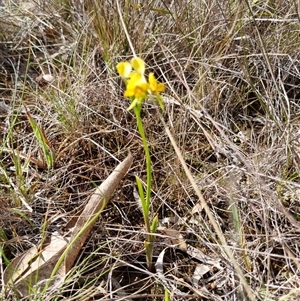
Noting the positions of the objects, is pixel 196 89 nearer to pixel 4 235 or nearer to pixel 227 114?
pixel 227 114

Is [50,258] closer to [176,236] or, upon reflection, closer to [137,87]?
[176,236]

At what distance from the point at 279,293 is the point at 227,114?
22.2 inches

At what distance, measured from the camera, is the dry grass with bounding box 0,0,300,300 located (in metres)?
1.04

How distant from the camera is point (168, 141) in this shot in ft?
4.22

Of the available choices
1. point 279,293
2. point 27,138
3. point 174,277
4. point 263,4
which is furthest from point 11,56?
point 279,293

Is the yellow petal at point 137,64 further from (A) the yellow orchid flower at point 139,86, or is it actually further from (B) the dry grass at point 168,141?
(B) the dry grass at point 168,141

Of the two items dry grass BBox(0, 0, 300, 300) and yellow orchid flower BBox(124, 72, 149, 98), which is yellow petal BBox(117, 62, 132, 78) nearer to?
yellow orchid flower BBox(124, 72, 149, 98)

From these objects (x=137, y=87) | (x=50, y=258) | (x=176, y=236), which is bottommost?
(x=176, y=236)

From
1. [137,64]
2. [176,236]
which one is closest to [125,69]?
[137,64]

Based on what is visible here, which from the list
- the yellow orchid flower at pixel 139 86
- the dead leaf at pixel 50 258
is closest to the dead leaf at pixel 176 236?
the dead leaf at pixel 50 258

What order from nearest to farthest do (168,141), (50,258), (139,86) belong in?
(139,86), (50,258), (168,141)

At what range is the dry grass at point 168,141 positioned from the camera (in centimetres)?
104

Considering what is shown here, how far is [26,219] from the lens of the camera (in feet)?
3.64

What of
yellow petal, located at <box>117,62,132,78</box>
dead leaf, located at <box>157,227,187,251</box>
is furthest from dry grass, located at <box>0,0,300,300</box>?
yellow petal, located at <box>117,62,132,78</box>
